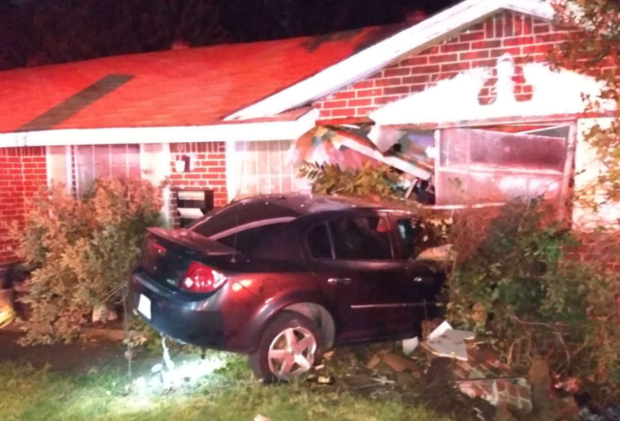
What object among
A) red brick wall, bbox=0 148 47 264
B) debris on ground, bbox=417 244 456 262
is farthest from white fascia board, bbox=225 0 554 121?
red brick wall, bbox=0 148 47 264

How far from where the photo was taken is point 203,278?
6.29 m

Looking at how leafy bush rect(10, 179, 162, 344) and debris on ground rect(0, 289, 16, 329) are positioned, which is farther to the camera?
leafy bush rect(10, 179, 162, 344)

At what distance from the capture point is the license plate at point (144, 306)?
6.77 metres

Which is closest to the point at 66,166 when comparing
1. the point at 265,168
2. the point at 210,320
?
the point at 265,168

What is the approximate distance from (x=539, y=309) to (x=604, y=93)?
6.29 ft

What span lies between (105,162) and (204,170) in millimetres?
1713

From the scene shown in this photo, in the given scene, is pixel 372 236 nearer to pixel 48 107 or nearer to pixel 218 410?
pixel 218 410

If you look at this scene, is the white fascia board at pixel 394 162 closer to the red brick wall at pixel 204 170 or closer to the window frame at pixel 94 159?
the red brick wall at pixel 204 170

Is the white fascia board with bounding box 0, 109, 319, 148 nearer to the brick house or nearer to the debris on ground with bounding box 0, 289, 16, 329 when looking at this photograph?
the brick house

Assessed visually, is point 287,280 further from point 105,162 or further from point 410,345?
point 105,162

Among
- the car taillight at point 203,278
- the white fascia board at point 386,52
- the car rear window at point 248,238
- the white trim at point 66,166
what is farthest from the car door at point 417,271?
the white trim at point 66,166

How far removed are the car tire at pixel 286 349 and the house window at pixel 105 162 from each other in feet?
15.7

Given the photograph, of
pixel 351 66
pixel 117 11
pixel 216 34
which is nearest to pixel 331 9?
pixel 216 34

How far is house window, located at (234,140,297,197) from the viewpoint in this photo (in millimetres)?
9625
